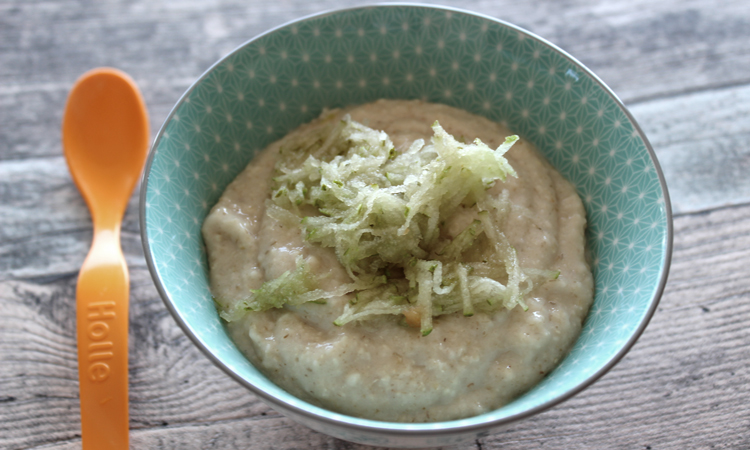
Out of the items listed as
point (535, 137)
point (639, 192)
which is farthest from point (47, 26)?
point (639, 192)

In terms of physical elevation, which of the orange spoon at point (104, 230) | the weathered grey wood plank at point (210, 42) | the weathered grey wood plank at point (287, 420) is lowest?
the weathered grey wood plank at point (287, 420)

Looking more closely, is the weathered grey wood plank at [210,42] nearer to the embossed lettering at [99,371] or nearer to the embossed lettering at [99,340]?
the embossed lettering at [99,340]

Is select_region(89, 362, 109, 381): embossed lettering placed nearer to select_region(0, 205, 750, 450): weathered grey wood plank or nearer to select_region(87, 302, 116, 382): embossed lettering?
select_region(87, 302, 116, 382): embossed lettering

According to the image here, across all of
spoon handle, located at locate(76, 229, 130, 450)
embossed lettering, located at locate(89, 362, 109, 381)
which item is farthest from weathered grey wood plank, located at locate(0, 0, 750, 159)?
embossed lettering, located at locate(89, 362, 109, 381)

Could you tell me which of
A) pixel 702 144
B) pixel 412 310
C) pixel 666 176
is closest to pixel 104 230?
pixel 412 310

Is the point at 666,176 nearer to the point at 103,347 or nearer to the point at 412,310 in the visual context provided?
the point at 412,310

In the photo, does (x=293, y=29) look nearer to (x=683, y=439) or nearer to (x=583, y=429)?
(x=583, y=429)

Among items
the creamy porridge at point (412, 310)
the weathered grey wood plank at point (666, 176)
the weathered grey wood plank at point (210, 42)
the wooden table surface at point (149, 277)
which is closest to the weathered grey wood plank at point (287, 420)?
the wooden table surface at point (149, 277)
